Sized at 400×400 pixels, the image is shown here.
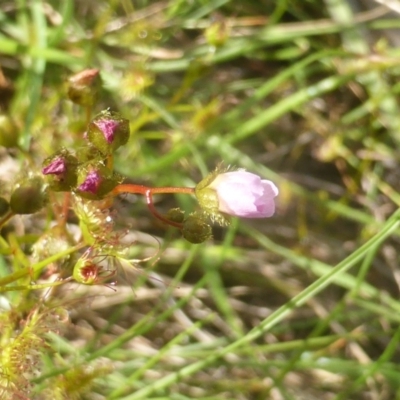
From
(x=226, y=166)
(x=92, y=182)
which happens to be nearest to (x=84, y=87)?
(x=92, y=182)

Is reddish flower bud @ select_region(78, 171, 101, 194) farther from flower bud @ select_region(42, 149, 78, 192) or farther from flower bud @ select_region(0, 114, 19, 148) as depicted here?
flower bud @ select_region(0, 114, 19, 148)

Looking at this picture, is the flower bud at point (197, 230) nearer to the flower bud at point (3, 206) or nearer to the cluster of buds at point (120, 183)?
the cluster of buds at point (120, 183)

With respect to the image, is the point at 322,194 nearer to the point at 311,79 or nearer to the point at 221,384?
the point at 311,79

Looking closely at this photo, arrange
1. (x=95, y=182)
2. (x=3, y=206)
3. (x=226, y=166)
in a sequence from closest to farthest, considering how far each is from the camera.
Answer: (x=95, y=182) < (x=3, y=206) < (x=226, y=166)

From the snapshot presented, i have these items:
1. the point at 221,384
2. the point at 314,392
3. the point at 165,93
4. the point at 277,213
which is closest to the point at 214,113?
the point at 165,93

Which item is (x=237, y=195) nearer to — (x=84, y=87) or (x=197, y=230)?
(x=197, y=230)

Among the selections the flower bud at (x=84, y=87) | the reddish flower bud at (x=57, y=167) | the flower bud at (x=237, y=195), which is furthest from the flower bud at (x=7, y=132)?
the flower bud at (x=237, y=195)
